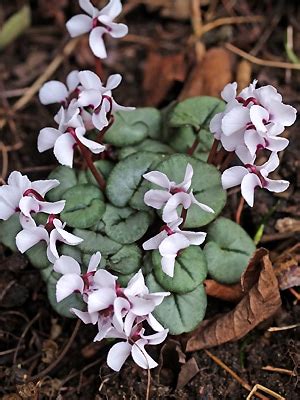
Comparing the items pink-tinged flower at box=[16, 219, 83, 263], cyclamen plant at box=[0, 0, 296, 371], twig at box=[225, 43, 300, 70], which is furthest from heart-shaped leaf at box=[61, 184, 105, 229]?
twig at box=[225, 43, 300, 70]

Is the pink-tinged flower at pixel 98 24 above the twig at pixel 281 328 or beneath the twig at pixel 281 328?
above

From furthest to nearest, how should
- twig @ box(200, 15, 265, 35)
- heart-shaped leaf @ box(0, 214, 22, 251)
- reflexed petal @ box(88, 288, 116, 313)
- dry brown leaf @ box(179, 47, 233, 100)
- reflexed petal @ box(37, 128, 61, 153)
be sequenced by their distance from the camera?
1. twig @ box(200, 15, 265, 35)
2. dry brown leaf @ box(179, 47, 233, 100)
3. heart-shaped leaf @ box(0, 214, 22, 251)
4. reflexed petal @ box(37, 128, 61, 153)
5. reflexed petal @ box(88, 288, 116, 313)

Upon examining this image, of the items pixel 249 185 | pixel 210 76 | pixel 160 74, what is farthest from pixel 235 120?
pixel 160 74

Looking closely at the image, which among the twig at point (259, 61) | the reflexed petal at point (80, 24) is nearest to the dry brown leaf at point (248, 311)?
the reflexed petal at point (80, 24)

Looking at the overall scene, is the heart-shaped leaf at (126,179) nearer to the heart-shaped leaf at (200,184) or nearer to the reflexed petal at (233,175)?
the heart-shaped leaf at (200,184)

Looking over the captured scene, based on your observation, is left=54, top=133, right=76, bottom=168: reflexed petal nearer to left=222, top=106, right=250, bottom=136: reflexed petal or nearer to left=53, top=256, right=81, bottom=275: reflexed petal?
left=53, top=256, right=81, bottom=275: reflexed petal

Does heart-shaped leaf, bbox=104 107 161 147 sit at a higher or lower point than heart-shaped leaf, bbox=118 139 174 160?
higher

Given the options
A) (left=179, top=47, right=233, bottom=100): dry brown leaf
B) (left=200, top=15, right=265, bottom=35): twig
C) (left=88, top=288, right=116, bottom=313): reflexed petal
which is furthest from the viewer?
(left=200, top=15, right=265, bottom=35): twig
